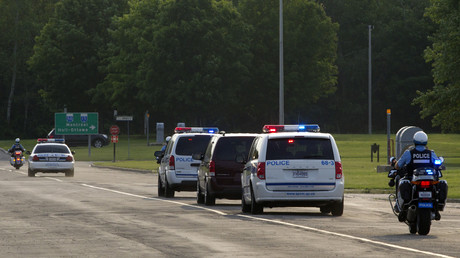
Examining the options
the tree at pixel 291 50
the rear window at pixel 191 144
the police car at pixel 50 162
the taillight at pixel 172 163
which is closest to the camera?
the taillight at pixel 172 163

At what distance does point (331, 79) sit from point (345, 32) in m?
13.3

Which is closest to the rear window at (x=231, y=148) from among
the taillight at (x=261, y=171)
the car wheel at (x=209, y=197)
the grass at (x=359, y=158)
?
the car wheel at (x=209, y=197)

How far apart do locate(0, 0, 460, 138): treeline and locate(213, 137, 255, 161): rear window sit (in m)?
68.5

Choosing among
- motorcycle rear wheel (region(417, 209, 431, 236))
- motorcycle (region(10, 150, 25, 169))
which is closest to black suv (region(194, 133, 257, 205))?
motorcycle rear wheel (region(417, 209, 431, 236))

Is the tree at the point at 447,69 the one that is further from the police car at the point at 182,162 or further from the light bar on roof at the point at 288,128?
the light bar on roof at the point at 288,128

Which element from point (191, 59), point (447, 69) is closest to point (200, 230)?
point (447, 69)

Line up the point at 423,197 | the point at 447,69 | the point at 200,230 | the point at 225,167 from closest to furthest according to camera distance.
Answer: the point at 423,197 → the point at 200,230 → the point at 225,167 → the point at 447,69

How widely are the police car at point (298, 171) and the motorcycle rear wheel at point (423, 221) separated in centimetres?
442

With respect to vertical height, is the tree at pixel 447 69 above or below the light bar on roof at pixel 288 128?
above

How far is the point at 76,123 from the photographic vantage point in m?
83.7

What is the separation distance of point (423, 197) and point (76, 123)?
6814cm

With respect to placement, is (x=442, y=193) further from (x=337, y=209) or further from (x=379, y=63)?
(x=379, y=63)

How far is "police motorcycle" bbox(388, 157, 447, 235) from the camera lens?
1716 centimetres

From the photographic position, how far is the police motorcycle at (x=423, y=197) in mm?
17156
